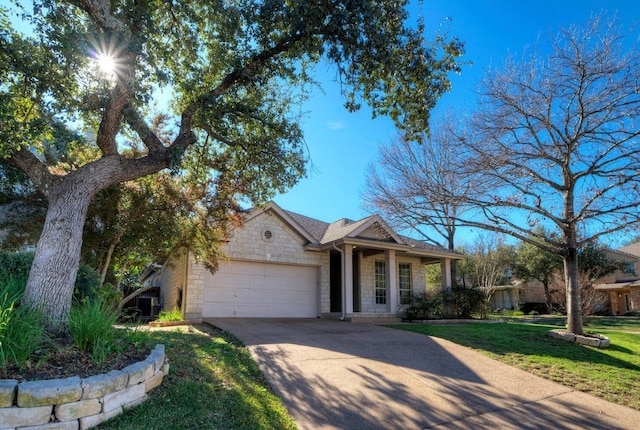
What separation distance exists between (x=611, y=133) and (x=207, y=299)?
44.2ft

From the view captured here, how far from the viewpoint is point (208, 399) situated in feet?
16.1

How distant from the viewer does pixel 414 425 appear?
492 centimetres

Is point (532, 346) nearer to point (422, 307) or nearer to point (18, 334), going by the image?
point (422, 307)

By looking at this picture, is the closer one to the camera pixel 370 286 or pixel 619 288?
pixel 370 286

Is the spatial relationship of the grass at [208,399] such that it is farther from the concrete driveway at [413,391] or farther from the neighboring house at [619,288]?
the neighboring house at [619,288]

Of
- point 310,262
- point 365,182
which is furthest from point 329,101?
point 310,262

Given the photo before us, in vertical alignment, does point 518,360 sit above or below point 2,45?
below

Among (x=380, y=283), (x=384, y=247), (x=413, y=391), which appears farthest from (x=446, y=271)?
(x=413, y=391)

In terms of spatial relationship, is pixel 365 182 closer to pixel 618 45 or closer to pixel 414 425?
pixel 618 45

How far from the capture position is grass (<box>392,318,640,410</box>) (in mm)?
6721

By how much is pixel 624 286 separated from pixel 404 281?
22.8 metres

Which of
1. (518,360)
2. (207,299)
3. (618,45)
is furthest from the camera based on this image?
(207,299)

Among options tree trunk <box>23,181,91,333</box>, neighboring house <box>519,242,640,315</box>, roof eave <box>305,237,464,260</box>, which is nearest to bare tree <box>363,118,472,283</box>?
roof eave <box>305,237,464,260</box>

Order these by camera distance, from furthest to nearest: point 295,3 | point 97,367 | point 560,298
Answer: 1. point 560,298
2. point 295,3
3. point 97,367
